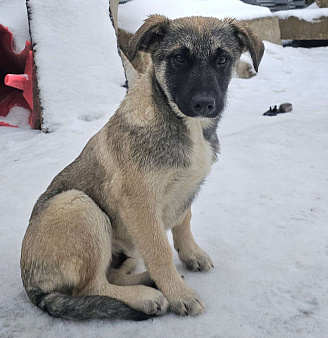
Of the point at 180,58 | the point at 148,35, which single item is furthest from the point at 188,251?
the point at 148,35

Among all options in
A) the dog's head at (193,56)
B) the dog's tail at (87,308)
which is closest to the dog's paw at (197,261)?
the dog's tail at (87,308)

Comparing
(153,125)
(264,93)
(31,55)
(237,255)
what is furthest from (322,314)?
(264,93)

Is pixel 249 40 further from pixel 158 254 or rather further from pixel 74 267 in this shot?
pixel 74 267

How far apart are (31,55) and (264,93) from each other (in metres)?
4.59

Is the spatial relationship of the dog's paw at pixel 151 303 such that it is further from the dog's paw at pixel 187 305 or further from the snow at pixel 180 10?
the snow at pixel 180 10

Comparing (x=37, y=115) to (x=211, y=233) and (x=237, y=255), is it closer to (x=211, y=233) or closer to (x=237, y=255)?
(x=211, y=233)

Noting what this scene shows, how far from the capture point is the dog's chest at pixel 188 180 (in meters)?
2.75

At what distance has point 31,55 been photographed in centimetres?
715

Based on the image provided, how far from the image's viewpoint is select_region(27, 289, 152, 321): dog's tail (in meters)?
2.50

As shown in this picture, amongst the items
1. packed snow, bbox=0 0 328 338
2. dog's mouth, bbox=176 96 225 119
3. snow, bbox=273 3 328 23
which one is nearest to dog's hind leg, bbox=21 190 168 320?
packed snow, bbox=0 0 328 338

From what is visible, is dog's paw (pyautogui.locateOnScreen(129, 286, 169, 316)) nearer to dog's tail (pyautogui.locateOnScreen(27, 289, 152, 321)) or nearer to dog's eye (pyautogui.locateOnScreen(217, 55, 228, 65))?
dog's tail (pyautogui.locateOnScreen(27, 289, 152, 321))

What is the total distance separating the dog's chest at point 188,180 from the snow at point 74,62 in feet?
13.1

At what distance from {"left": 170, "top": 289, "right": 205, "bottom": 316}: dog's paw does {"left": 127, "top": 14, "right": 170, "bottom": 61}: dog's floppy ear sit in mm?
1519

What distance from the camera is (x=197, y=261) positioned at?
10.4 feet
